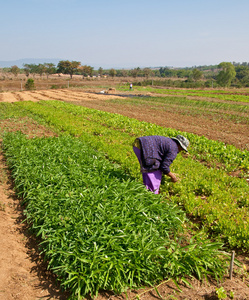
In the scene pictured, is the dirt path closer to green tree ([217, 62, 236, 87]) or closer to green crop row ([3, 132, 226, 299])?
green crop row ([3, 132, 226, 299])

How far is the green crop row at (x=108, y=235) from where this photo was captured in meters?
3.16

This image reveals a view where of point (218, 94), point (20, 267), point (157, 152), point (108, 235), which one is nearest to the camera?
point (108, 235)

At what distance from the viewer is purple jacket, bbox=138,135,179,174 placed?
481cm

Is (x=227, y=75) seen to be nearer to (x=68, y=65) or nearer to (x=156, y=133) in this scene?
(x=68, y=65)

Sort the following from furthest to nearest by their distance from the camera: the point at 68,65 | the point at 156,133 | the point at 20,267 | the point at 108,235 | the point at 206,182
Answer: the point at 68,65 → the point at 156,133 → the point at 206,182 → the point at 20,267 → the point at 108,235

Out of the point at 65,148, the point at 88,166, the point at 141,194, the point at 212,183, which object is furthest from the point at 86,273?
the point at 65,148

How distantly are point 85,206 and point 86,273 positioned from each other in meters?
1.20

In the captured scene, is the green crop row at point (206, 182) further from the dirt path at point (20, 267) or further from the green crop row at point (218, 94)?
the green crop row at point (218, 94)

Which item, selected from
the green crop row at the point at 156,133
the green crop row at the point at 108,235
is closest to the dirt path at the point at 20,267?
the green crop row at the point at 108,235

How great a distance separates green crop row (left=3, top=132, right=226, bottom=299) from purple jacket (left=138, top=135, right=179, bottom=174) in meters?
0.48

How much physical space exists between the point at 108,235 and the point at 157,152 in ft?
6.32

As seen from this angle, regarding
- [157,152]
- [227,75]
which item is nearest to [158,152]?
[157,152]

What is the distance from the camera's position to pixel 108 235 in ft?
11.4

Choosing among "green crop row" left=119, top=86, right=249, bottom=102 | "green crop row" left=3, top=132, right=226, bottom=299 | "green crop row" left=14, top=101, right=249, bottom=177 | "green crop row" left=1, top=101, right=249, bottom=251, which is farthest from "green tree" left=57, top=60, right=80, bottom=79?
"green crop row" left=3, top=132, right=226, bottom=299
